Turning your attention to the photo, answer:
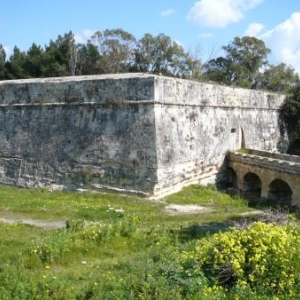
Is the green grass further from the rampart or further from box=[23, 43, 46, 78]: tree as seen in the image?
box=[23, 43, 46, 78]: tree

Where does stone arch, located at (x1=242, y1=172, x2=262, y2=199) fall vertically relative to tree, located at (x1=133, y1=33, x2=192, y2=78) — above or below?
below

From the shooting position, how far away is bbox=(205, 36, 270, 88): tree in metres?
43.9

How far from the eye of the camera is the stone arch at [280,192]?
18425 millimetres

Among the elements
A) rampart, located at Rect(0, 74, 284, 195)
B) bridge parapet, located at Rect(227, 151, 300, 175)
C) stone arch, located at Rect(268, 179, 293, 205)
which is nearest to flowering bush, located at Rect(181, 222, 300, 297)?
rampart, located at Rect(0, 74, 284, 195)

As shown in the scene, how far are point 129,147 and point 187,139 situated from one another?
8.34ft

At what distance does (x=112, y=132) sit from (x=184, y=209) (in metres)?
3.79

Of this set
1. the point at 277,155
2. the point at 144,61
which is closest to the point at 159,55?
the point at 144,61

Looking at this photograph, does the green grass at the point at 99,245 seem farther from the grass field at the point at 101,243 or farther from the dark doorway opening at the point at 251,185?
the dark doorway opening at the point at 251,185

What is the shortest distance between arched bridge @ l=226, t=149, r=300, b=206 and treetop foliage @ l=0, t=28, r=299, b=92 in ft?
60.1

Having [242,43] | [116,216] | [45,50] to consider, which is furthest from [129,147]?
[242,43]

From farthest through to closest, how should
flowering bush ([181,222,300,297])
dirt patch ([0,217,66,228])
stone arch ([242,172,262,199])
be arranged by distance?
stone arch ([242,172,262,199]) < dirt patch ([0,217,66,228]) < flowering bush ([181,222,300,297])

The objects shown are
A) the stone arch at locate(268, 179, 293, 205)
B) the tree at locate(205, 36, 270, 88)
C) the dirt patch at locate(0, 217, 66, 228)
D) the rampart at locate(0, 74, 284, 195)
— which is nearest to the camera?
the dirt patch at locate(0, 217, 66, 228)

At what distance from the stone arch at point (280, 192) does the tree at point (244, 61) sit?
2590 centimetres

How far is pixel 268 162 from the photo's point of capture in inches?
723
